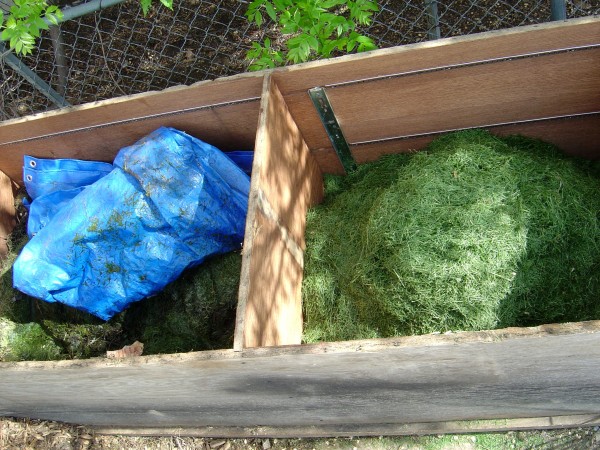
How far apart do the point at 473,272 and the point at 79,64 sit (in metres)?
3.47

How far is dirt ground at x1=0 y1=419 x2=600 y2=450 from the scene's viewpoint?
3.01 metres

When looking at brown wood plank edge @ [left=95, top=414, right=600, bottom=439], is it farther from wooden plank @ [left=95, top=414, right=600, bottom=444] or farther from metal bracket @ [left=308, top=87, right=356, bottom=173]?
metal bracket @ [left=308, top=87, right=356, bottom=173]

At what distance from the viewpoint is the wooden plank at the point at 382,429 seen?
9.65ft

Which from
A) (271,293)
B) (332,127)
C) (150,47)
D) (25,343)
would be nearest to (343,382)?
(271,293)

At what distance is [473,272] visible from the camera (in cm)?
255

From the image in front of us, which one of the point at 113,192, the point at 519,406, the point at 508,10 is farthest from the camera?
the point at 508,10

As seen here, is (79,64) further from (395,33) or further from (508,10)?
(508,10)

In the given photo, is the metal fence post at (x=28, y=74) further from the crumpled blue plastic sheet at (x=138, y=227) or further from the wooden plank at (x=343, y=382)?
the wooden plank at (x=343, y=382)

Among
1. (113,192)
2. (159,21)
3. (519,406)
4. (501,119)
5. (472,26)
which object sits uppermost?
(159,21)

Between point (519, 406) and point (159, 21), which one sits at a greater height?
point (159, 21)

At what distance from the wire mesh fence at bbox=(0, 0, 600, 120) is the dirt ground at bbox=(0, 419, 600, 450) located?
7.10 ft

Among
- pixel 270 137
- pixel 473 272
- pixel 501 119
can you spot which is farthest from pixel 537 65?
pixel 270 137

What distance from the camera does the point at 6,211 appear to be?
3766mm

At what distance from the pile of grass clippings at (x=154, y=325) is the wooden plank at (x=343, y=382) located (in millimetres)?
303
